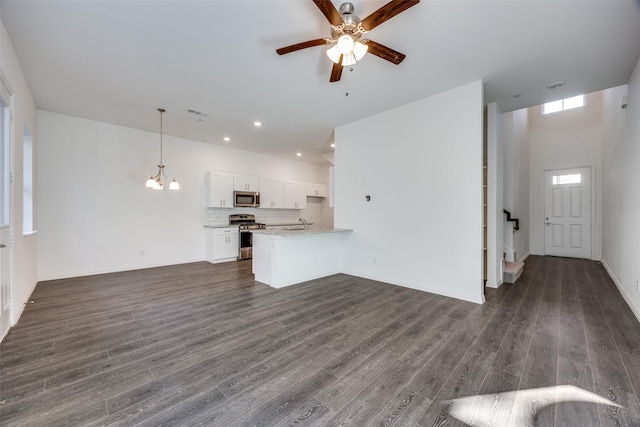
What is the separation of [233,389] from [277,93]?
359 cm

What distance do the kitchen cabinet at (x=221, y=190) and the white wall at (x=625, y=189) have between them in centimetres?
697

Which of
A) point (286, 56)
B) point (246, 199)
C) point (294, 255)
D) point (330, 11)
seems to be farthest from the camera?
point (246, 199)

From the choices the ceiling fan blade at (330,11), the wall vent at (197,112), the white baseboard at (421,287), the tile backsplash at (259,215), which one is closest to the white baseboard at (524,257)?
the white baseboard at (421,287)

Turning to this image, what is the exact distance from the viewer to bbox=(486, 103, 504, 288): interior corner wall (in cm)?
407

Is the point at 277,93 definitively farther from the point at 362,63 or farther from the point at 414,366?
the point at 414,366

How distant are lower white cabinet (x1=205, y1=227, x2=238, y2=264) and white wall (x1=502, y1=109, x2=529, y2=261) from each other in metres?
6.15

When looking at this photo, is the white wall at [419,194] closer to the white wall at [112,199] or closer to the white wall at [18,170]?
the white wall at [112,199]

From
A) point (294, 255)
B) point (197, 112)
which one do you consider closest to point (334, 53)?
point (294, 255)

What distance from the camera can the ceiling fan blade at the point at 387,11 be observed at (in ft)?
6.11

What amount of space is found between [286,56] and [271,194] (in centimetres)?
488

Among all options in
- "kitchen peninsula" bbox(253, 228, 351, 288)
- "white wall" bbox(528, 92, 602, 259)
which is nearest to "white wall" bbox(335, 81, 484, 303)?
"kitchen peninsula" bbox(253, 228, 351, 288)

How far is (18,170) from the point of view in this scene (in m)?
2.94

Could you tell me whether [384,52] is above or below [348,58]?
above

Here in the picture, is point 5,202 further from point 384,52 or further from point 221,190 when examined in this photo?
point 384,52
